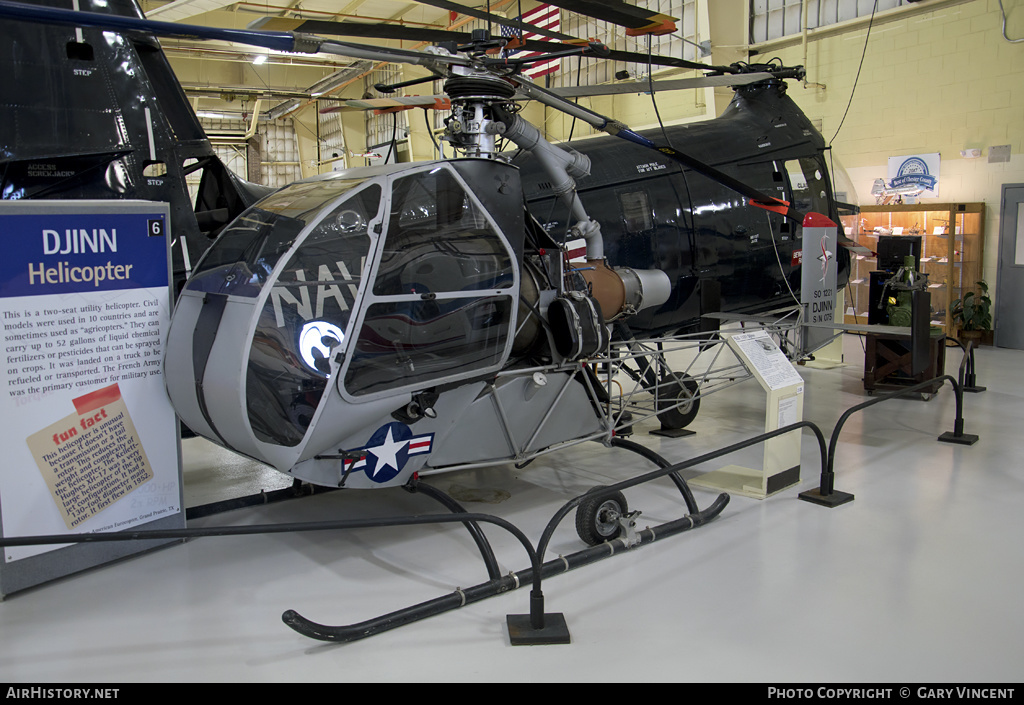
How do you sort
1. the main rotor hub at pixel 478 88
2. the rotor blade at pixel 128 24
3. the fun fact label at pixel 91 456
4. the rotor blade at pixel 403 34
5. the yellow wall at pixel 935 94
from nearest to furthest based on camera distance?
the rotor blade at pixel 128 24 < the fun fact label at pixel 91 456 < the main rotor hub at pixel 478 88 < the rotor blade at pixel 403 34 < the yellow wall at pixel 935 94

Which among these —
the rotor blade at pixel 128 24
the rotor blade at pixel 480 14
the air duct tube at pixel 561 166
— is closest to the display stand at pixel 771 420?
the air duct tube at pixel 561 166

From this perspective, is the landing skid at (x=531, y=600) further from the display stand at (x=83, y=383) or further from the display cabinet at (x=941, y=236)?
the display cabinet at (x=941, y=236)

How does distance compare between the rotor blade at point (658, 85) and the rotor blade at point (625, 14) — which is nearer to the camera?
the rotor blade at point (625, 14)

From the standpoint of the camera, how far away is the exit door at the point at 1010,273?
1116 centimetres

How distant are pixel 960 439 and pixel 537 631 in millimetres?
4632

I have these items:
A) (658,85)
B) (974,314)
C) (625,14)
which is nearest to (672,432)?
(658,85)

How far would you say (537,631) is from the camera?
321 cm

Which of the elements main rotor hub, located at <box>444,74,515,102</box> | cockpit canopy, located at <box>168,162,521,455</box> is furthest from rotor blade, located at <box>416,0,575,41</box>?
cockpit canopy, located at <box>168,162,521,455</box>

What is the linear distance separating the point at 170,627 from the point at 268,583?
0.53 metres

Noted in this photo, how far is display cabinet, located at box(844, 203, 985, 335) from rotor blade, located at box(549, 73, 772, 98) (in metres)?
6.37

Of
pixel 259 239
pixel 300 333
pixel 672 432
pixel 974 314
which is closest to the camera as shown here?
pixel 300 333

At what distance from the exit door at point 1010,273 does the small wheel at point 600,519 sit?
9.79 meters

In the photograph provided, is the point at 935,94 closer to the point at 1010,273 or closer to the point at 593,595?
the point at 1010,273

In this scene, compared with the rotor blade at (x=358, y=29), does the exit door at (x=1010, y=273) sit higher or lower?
lower
